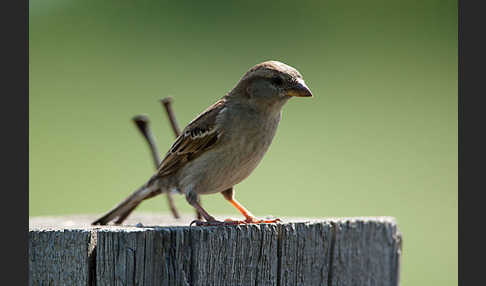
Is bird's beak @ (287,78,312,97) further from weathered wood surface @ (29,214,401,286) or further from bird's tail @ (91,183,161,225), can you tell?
bird's tail @ (91,183,161,225)

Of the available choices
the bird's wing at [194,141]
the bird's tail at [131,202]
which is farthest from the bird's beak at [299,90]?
the bird's tail at [131,202]

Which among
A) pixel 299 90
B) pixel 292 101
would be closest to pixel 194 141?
pixel 299 90

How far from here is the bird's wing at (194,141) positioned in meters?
4.87

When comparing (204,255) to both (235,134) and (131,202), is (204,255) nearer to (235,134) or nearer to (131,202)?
(235,134)

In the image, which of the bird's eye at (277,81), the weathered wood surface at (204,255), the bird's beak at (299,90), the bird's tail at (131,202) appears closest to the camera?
the weathered wood surface at (204,255)

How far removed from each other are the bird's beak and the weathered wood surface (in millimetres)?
937

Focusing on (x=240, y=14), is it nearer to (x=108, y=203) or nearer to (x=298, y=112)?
(x=298, y=112)

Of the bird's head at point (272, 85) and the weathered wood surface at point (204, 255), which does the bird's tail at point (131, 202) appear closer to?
the bird's head at point (272, 85)

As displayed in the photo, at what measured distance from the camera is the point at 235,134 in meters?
4.77

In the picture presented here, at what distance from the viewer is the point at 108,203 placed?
11.1 metres

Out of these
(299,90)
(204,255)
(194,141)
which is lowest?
(204,255)

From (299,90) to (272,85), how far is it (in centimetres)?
23

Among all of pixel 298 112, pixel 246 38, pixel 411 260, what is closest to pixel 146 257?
pixel 411 260

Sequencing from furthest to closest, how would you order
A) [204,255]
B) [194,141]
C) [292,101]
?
[292,101]
[194,141]
[204,255]
